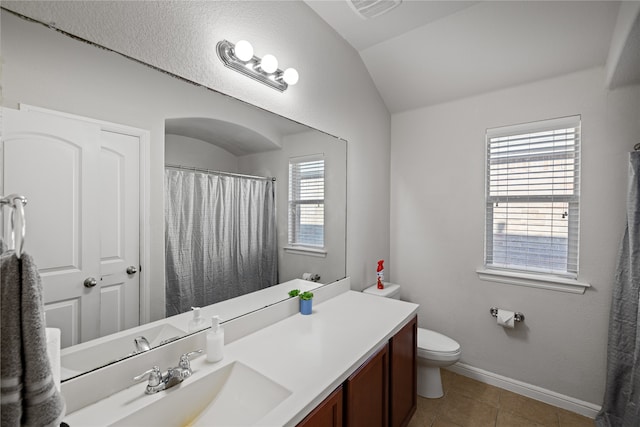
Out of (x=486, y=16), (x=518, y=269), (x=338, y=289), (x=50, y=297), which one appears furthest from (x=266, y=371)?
(x=486, y=16)

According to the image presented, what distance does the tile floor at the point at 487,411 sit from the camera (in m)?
1.86

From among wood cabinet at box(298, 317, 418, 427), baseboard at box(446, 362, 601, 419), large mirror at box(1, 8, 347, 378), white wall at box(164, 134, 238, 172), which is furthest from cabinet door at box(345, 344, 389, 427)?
baseboard at box(446, 362, 601, 419)

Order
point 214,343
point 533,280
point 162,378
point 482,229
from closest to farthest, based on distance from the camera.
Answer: point 162,378, point 214,343, point 533,280, point 482,229

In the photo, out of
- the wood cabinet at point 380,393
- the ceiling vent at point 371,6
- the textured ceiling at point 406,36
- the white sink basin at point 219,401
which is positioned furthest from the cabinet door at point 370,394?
the ceiling vent at point 371,6

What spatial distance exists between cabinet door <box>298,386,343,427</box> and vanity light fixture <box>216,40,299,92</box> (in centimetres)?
143

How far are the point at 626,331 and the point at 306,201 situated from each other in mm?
2100

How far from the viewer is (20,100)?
77cm

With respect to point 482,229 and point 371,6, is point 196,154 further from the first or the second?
point 482,229

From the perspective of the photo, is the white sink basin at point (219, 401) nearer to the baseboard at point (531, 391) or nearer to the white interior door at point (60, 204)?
the white interior door at point (60, 204)

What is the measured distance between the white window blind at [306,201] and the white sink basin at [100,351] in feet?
2.72

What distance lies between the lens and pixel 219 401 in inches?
40.4

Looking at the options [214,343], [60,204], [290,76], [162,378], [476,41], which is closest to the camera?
[60,204]

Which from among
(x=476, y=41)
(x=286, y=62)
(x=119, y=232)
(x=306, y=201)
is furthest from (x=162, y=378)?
(x=476, y=41)

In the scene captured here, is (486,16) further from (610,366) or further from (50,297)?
(50,297)
